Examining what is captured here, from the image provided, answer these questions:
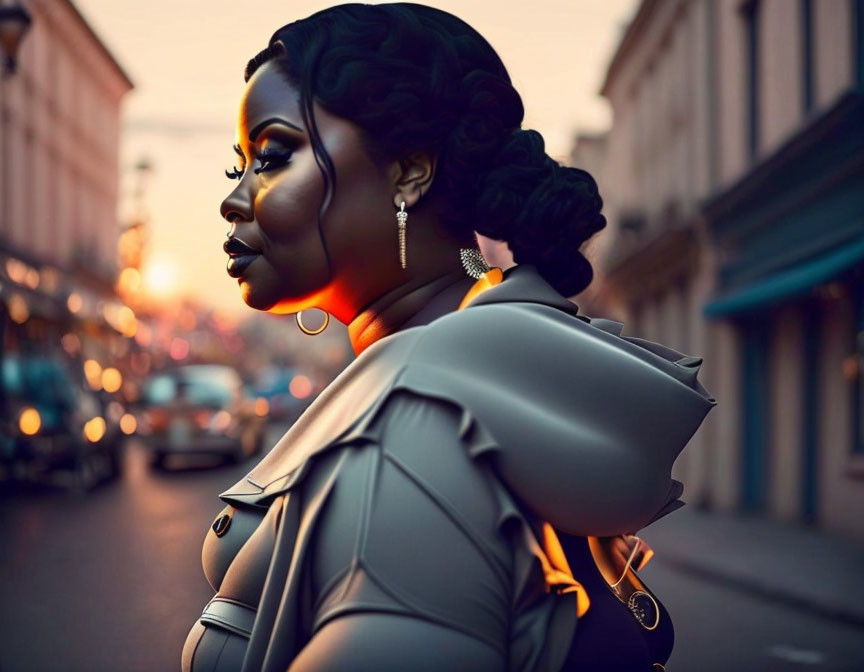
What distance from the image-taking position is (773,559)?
34.4 feet

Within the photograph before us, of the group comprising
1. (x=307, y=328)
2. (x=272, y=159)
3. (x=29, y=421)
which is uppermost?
(x=272, y=159)

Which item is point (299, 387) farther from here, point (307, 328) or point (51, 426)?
point (307, 328)

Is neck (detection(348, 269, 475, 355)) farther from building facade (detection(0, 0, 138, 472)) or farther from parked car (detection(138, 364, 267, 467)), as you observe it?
parked car (detection(138, 364, 267, 467))

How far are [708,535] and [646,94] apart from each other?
13074 millimetres

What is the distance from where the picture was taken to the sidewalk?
330 inches

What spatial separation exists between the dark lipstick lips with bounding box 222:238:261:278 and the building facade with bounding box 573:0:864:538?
10028 millimetres

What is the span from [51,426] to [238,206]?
14.9 meters

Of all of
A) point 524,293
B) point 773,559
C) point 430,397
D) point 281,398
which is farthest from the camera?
point 281,398

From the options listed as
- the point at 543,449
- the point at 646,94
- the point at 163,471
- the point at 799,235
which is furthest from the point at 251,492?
the point at 646,94

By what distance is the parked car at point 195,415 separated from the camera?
19.1 metres

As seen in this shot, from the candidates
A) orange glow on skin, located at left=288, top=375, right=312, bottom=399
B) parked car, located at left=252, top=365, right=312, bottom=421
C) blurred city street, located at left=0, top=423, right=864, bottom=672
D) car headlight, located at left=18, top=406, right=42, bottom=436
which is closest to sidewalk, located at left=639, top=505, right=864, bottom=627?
blurred city street, located at left=0, top=423, right=864, bottom=672

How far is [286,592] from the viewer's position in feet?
3.77

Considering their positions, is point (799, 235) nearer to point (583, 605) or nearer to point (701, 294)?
point (701, 294)

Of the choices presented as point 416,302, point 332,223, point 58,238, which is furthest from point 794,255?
point 58,238
